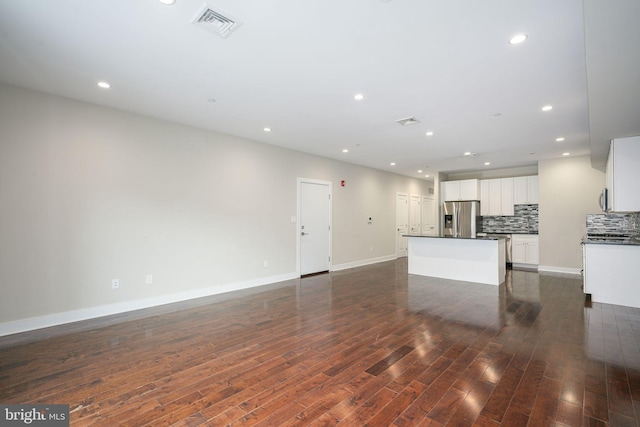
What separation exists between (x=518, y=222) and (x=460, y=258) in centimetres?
347

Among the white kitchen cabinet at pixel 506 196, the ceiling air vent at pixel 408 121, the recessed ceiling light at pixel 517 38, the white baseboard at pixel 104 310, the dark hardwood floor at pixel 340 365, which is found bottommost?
the dark hardwood floor at pixel 340 365

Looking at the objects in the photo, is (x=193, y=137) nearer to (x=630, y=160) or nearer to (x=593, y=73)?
(x=593, y=73)

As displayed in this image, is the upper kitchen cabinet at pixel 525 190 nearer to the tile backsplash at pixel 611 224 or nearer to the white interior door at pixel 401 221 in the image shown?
the tile backsplash at pixel 611 224

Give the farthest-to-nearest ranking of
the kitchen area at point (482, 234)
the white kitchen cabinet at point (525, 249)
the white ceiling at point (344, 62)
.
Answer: the white kitchen cabinet at point (525, 249)
the kitchen area at point (482, 234)
the white ceiling at point (344, 62)

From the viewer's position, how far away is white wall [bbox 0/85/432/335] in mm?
3262

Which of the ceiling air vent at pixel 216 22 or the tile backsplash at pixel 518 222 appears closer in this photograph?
the ceiling air vent at pixel 216 22

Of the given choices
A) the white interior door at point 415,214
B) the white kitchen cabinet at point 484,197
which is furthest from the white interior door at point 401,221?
the white kitchen cabinet at point 484,197

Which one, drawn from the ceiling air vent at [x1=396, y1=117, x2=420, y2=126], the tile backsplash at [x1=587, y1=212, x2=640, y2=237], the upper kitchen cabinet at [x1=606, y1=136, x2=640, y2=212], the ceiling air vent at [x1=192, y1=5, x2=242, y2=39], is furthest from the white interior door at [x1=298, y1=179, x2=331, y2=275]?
the tile backsplash at [x1=587, y1=212, x2=640, y2=237]

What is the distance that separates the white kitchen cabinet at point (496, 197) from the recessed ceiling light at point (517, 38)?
6599mm

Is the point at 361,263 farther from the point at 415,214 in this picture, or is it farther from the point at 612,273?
the point at 612,273

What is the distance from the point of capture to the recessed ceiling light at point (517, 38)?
226 cm

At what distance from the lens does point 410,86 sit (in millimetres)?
3168

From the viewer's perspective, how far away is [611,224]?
237 inches

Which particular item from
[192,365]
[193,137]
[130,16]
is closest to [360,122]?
[193,137]
